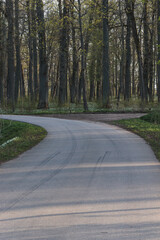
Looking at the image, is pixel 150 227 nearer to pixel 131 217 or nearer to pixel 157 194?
pixel 131 217

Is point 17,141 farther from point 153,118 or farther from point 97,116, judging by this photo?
point 97,116

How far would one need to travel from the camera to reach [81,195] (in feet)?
17.1

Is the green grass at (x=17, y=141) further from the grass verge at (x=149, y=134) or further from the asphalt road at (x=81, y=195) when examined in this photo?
the grass verge at (x=149, y=134)

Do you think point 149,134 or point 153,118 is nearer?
point 149,134

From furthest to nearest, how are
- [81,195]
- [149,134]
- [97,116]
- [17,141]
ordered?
[97,116] → [149,134] → [17,141] → [81,195]

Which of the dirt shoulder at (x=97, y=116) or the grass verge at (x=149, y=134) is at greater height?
the dirt shoulder at (x=97, y=116)

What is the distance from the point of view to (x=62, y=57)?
31.3 m

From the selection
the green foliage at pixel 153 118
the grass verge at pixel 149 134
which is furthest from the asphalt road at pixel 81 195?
the green foliage at pixel 153 118

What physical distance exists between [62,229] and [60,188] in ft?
5.75

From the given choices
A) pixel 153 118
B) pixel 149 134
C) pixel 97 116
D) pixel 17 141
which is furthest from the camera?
pixel 97 116

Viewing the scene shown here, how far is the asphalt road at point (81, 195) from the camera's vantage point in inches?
153

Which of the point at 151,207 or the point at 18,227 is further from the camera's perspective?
the point at 151,207

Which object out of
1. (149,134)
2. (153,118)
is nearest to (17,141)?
(149,134)

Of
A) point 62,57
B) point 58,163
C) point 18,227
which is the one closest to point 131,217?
point 18,227
